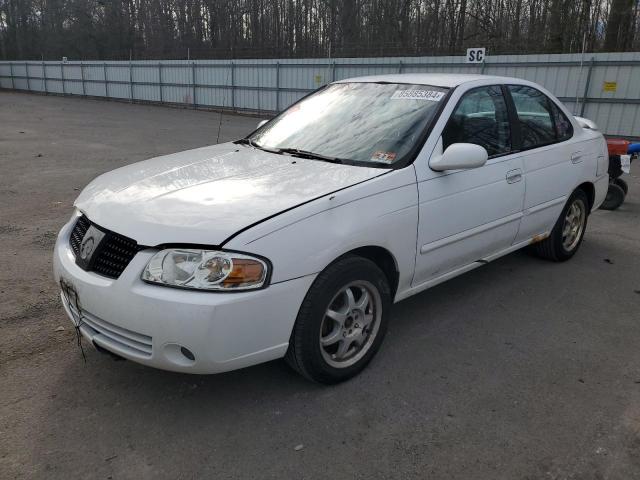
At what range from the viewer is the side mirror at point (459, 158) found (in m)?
3.33

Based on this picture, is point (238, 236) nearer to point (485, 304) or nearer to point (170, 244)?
point (170, 244)

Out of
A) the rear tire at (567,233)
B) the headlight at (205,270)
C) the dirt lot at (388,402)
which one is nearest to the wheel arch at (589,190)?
the rear tire at (567,233)

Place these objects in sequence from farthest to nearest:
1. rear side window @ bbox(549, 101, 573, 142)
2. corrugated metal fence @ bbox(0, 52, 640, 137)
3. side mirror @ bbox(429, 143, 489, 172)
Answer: corrugated metal fence @ bbox(0, 52, 640, 137) → rear side window @ bbox(549, 101, 573, 142) → side mirror @ bbox(429, 143, 489, 172)

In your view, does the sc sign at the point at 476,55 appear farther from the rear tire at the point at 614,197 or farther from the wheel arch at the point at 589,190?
the wheel arch at the point at 589,190

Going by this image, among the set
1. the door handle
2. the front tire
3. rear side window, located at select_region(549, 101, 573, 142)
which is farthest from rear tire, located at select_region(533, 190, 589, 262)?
the front tire

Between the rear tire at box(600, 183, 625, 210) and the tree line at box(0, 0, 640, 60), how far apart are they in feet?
44.6

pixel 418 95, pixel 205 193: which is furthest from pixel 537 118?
pixel 205 193

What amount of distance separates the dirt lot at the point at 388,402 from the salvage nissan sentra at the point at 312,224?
337 mm

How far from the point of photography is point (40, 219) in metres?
6.28

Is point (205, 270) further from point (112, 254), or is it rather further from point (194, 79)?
point (194, 79)

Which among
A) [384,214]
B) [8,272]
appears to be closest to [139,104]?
[8,272]

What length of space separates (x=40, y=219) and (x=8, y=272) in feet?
6.10

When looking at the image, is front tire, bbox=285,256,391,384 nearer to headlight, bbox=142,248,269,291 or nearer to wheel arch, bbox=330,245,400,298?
wheel arch, bbox=330,245,400,298

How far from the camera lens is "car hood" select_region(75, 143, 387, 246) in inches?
103
